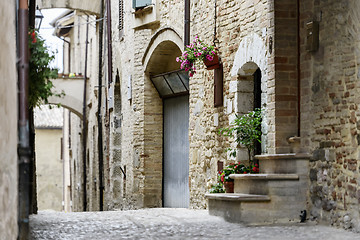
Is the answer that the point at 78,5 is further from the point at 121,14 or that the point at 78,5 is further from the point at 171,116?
the point at 171,116

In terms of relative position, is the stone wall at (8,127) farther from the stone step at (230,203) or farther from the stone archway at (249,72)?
the stone archway at (249,72)

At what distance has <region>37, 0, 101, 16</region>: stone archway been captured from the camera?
20734 mm

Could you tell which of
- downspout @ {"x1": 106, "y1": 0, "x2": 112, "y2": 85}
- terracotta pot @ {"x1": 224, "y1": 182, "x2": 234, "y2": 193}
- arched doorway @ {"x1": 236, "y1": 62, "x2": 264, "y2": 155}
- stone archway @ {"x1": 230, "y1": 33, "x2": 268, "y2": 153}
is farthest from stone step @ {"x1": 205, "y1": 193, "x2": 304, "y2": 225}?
downspout @ {"x1": 106, "y1": 0, "x2": 112, "y2": 85}

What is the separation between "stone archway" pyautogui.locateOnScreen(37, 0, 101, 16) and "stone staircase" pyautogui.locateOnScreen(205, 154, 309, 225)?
12.6 metres

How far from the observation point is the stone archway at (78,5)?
20734 mm

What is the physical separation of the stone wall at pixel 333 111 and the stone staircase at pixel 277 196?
0.17 meters

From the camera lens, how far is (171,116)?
15562mm

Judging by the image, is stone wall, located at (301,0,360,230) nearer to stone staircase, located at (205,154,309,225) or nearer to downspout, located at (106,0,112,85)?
stone staircase, located at (205,154,309,225)

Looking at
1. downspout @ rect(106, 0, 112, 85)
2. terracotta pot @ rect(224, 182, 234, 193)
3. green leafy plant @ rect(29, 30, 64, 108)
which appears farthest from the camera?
downspout @ rect(106, 0, 112, 85)

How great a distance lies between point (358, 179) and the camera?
7.99 metres

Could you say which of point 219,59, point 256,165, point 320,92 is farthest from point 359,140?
point 219,59

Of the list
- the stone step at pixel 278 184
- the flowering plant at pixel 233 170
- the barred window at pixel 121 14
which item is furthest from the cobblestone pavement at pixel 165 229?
the barred window at pixel 121 14

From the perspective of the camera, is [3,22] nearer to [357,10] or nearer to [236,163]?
[357,10]

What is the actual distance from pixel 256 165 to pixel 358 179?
2371mm
